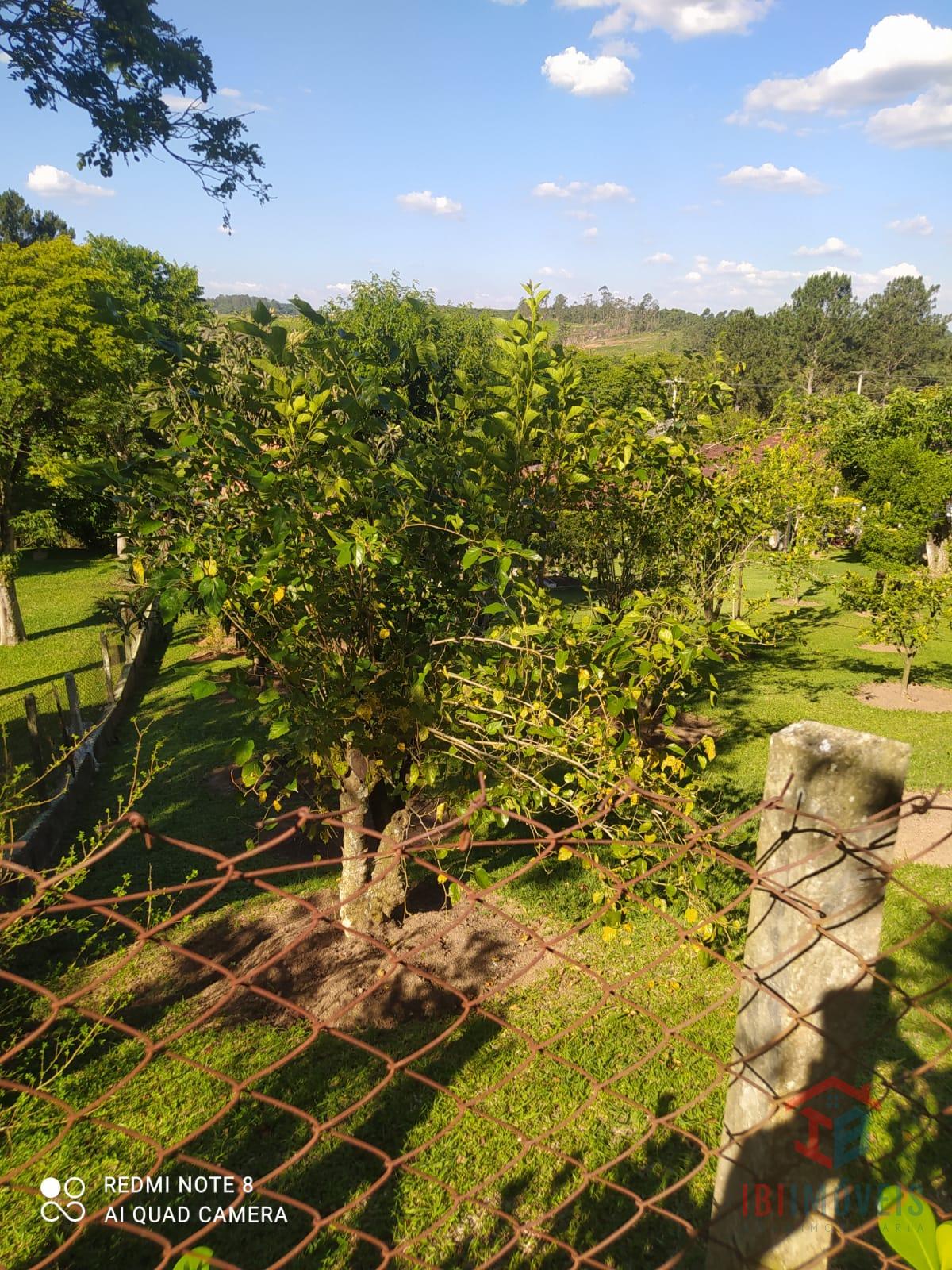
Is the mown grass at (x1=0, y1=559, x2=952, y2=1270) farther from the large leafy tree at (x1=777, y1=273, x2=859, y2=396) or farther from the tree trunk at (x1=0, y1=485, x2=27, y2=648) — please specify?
the large leafy tree at (x1=777, y1=273, x2=859, y2=396)

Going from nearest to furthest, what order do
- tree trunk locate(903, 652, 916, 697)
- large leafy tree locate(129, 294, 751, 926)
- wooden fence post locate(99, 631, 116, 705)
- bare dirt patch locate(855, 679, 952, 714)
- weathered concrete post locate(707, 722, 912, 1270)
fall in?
weathered concrete post locate(707, 722, 912, 1270) → large leafy tree locate(129, 294, 751, 926) → bare dirt patch locate(855, 679, 952, 714) → tree trunk locate(903, 652, 916, 697) → wooden fence post locate(99, 631, 116, 705)

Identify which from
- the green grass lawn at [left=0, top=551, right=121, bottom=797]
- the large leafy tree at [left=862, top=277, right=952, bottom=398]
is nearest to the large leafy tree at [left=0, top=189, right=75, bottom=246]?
the green grass lawn at [left=0, top=551, right=121, bottom=797]

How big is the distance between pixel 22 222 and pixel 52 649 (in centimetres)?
6319

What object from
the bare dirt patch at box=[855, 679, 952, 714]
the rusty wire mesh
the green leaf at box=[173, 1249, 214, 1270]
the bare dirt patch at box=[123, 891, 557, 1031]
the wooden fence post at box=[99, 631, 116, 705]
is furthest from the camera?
the wooden fence post at box=[99, 631, 116, 705]

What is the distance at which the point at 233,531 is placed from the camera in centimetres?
330

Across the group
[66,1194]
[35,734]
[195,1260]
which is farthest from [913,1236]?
[35,734]

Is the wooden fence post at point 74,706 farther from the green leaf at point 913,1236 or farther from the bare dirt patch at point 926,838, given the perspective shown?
the green leaf at point 913,1236

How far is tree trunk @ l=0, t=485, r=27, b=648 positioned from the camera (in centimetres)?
1431

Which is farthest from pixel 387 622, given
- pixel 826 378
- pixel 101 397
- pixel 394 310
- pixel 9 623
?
pixel 826 378

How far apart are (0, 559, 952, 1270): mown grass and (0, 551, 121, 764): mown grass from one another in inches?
148

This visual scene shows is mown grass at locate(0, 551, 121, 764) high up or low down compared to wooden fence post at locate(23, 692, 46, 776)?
down

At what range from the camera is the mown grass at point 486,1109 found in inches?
130

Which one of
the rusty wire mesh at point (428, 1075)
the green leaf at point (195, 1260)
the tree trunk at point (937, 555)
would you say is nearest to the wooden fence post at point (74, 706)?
the rusty wire mesh at point (428, 1075)

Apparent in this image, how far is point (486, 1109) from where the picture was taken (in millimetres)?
4047
